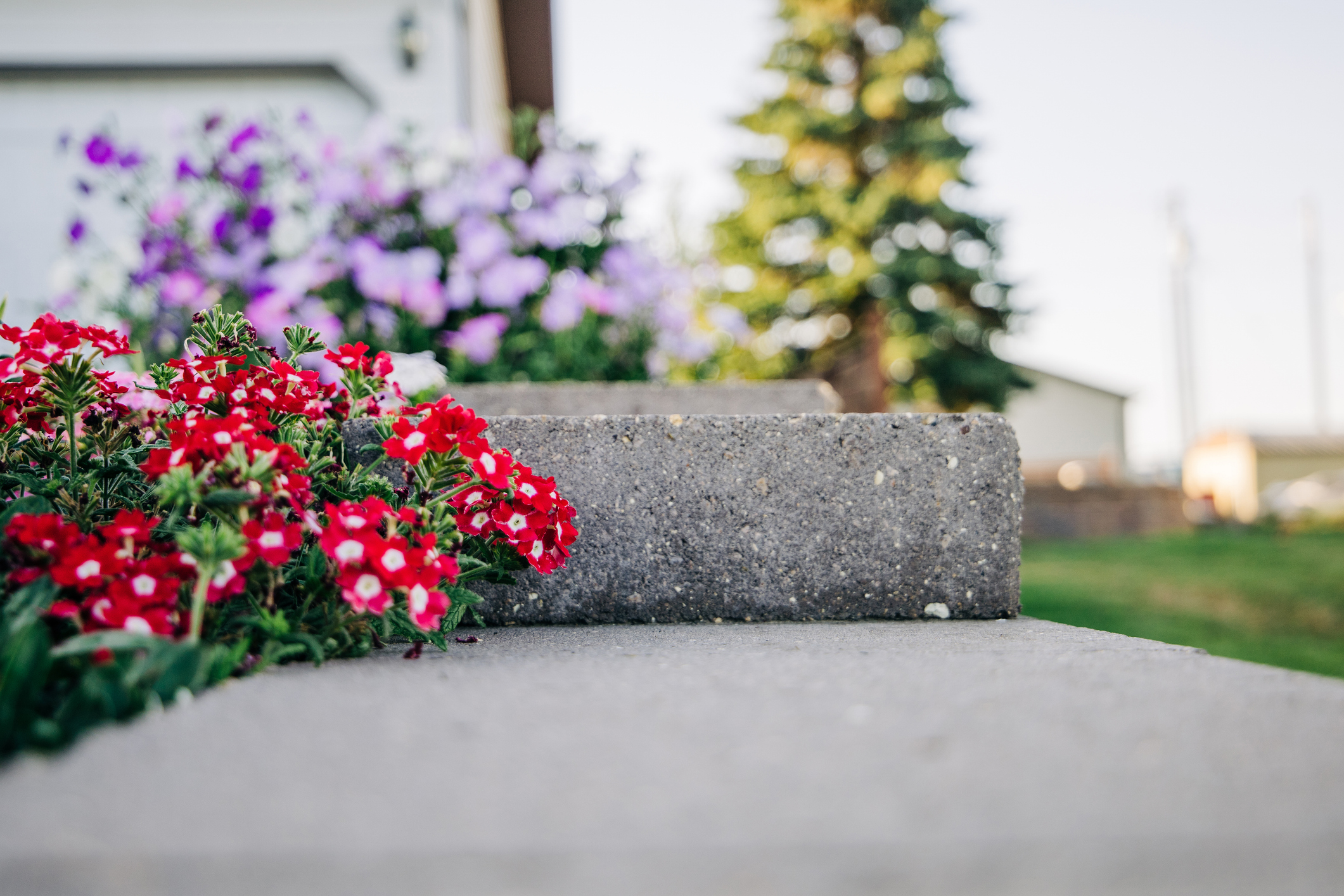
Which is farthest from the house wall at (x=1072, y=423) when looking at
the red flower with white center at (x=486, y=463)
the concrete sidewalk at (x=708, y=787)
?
the concrete sidewalk at (x=708, y=787)

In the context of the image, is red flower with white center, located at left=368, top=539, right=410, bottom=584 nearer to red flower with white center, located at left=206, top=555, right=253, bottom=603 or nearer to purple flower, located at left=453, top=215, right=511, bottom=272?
red flower with white center, located at left=206, top=555, right=253, bottom=603

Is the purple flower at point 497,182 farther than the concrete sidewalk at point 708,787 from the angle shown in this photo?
Yes

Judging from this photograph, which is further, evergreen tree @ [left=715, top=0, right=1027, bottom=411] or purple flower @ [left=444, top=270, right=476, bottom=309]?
evergreen tree @ [left=715, top=0, right=1027, bottom=411]

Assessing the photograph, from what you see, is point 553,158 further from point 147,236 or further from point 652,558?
point 652,558

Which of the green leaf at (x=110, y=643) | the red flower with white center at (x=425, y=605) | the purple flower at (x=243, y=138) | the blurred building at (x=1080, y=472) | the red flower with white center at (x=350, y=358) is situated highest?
the purple flower at (x=243, y=138)

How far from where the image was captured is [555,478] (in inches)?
61.7

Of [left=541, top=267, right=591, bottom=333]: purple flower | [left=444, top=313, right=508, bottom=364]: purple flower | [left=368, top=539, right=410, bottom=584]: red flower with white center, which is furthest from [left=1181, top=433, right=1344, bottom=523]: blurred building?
[left=368, top=539, right=410, bottom=584]: red flower with white center

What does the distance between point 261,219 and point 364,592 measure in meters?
2.70

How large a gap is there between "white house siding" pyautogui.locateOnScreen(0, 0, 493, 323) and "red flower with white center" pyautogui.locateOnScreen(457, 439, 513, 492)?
3.69 metres

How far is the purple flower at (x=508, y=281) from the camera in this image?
10.5ft

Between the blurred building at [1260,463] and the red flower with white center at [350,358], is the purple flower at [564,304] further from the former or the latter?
the blurred building at [1260,463]

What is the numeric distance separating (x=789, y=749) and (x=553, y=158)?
3230mm

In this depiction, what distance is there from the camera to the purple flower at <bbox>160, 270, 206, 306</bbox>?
306cm

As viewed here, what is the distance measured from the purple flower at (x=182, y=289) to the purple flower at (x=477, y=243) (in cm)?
96
